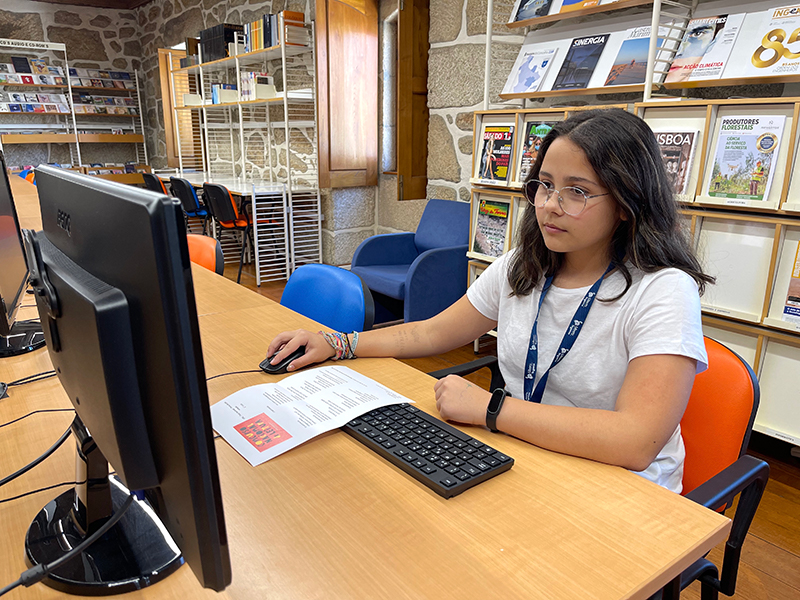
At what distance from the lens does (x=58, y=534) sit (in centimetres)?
71

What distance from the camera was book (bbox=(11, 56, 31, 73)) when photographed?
6883mm

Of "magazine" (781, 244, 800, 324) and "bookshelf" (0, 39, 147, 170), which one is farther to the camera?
"bookshelf" (0, 39, 147, 170)

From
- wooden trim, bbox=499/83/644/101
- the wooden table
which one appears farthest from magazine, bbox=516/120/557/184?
the wooden table

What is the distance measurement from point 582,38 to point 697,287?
197cm

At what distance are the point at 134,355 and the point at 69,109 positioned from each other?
326 inches

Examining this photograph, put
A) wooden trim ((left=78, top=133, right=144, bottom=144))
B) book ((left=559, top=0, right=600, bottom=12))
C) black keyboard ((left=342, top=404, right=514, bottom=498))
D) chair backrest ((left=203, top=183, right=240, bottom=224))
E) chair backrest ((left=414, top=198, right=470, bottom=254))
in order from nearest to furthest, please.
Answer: black keyboard ((left=342, top=404, right=514, bottom=498)) < book ((left=559, top=0, right=600, bottom=12)) < chair backrest ((left=414, top=198, right=470, bottom=254)) < chair backrest ((left=203, top=183, right=240, bottom=224)) < wooden trim ((left=78, top=133, right=144, bottom=144))

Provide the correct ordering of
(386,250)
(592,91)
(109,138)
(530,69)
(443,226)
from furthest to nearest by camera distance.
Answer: (109,138) < (386,250) < (443,226) < (530,69) < (592,91)

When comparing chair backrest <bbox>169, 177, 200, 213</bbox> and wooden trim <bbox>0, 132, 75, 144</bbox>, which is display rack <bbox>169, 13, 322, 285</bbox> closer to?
chair backrest <bbox>169, 177, 200, 213</bbox>

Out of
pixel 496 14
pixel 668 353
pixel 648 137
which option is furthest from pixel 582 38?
pixel 668 353

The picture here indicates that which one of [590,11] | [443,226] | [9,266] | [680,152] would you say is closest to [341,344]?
[9,266]

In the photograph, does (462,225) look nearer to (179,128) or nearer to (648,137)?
(648,137)

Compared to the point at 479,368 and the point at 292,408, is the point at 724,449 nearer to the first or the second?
the point at 479,368

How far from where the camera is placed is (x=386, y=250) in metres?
3.61

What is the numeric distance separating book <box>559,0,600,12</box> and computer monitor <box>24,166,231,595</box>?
239 cm
